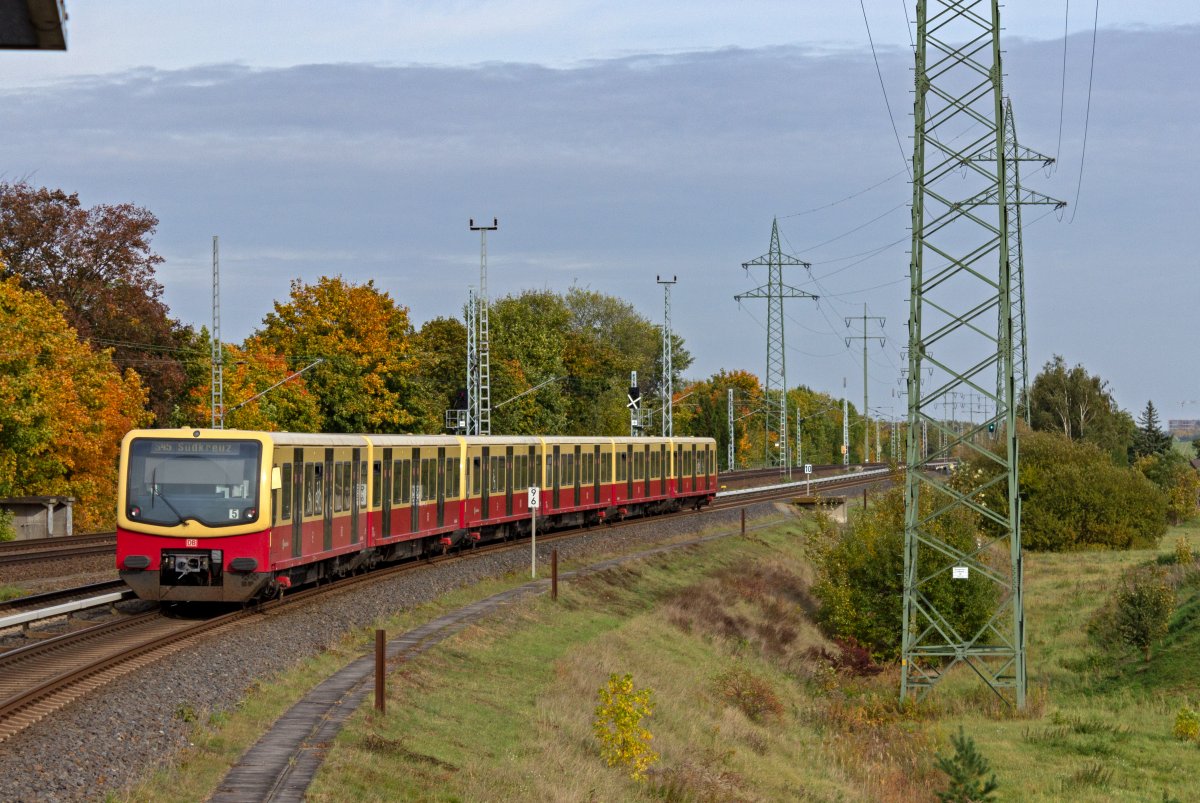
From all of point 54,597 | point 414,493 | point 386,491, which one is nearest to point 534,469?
point 414,493

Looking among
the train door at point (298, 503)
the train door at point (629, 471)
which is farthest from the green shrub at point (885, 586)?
the train door at point (298, 503)

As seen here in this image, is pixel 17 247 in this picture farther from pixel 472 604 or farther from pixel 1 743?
pixel 1 743

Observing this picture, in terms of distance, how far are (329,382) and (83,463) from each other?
23.7 meters

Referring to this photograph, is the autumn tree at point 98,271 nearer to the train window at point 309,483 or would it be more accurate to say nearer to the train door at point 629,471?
the train door at point 629,471

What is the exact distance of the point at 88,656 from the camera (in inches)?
693

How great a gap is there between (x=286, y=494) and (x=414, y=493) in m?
8.59

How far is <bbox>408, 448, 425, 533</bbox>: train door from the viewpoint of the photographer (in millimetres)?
31391

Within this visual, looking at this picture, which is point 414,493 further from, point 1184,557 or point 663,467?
point 1184,557

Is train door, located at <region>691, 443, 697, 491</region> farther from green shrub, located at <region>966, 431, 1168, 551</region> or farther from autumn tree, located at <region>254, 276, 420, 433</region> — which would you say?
autumn tree, located at <region>254, 276, 420, 433</region>

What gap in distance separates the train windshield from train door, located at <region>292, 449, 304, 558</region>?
5.17 ft

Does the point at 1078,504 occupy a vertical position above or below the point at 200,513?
below

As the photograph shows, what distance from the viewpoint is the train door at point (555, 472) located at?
43.4 meters

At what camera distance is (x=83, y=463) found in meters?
53.2

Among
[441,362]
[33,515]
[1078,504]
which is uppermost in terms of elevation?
[441,362]
